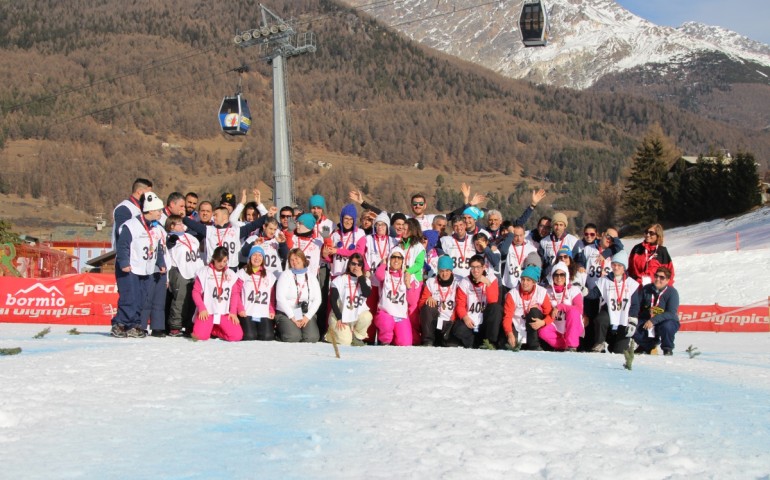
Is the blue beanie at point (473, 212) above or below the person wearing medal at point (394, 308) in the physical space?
above

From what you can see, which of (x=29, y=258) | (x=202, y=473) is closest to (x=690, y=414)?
(x=202, y=473)

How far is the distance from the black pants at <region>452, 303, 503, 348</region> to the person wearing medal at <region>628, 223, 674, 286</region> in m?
2.06

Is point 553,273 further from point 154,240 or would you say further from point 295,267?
point 154,240

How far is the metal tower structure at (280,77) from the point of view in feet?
87.4

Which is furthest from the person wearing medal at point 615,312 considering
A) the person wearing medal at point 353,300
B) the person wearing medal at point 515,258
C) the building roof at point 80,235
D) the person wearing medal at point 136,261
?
the building roof at point 80,235

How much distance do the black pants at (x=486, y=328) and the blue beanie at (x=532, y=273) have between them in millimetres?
498

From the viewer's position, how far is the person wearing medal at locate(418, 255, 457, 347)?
33.5ft

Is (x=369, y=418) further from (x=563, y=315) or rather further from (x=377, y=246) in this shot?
(x=377, y=246)

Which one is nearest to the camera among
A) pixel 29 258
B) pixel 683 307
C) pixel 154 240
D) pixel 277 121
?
pixel 154 240

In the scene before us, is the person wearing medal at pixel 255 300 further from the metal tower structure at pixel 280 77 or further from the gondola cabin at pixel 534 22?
the gondola cabin at pixel 534 22

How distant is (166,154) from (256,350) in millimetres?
188442

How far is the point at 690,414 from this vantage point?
458cm

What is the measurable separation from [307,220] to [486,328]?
2.70 meters

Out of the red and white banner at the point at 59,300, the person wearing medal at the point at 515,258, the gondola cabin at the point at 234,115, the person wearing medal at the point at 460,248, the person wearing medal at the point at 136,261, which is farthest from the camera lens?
the gondola cabin at the point at 234,115
